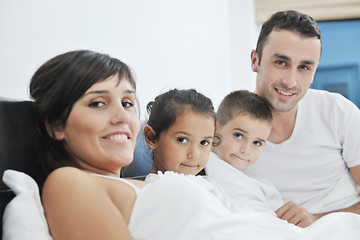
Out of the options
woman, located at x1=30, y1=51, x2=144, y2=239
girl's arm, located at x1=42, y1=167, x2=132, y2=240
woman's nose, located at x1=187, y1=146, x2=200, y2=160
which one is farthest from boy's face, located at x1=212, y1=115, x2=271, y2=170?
girl's arm, located at x1=42, y1=167, x2=132, y2=240

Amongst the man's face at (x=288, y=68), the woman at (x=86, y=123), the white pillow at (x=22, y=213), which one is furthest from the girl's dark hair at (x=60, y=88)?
the man's face at (x=288, y=68)

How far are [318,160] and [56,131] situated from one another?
1438 mm

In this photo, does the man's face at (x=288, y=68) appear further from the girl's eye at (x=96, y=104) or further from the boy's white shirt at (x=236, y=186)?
the girl's eye at (x=96, y=104)

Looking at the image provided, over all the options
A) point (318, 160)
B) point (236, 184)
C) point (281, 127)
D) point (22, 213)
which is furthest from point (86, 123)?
point (318, 160)

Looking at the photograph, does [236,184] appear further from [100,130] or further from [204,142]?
[100,130]

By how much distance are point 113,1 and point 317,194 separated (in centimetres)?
140

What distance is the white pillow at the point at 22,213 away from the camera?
2.83 feet

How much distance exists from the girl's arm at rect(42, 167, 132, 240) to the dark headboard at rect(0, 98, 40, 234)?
99 millimetres

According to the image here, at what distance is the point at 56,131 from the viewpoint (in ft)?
3.61

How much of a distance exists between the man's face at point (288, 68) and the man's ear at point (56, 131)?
4.03ft

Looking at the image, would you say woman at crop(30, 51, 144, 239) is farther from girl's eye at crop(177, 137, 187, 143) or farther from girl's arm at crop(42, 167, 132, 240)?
girl's eye at crop(177, 137, 187, 143)

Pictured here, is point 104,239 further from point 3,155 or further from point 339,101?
point 339,101

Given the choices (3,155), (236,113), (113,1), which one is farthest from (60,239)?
(113,1)

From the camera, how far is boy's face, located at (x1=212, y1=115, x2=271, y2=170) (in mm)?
1764
